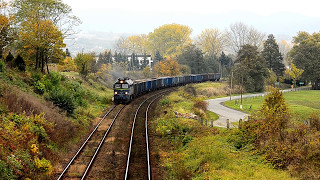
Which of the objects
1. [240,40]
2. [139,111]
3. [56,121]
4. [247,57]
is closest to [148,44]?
[240,40]

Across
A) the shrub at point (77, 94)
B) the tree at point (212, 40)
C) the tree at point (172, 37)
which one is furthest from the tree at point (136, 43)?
the shrub at point (77, 94)

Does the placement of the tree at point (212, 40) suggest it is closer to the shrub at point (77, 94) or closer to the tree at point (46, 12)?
the tree at point (46, 12)

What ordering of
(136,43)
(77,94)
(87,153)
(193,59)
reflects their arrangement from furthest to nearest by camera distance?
1. (136,43)
2. (193,59)
3. (77,94)
4. (87,153)

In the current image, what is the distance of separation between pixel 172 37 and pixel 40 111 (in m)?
119

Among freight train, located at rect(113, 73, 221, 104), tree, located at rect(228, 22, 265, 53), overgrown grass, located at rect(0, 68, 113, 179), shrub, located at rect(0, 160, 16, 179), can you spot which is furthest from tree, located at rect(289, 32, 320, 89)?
shrub, located at rect(0, 160, 16, 179)

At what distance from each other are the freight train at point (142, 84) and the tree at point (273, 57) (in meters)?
17.2

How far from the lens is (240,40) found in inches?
5103

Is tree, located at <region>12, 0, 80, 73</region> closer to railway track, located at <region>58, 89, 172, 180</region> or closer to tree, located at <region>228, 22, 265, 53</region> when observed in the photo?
railway track, located at <region>58, 89, 172, 180</region>

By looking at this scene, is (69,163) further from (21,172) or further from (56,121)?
(56,121)

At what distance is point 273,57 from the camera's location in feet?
330

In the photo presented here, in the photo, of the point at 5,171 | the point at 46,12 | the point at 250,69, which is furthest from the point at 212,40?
the point at 5,171

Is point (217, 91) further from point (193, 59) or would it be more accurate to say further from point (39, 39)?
point (39, 39)

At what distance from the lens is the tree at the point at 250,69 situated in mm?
77375

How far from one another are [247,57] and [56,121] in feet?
209
